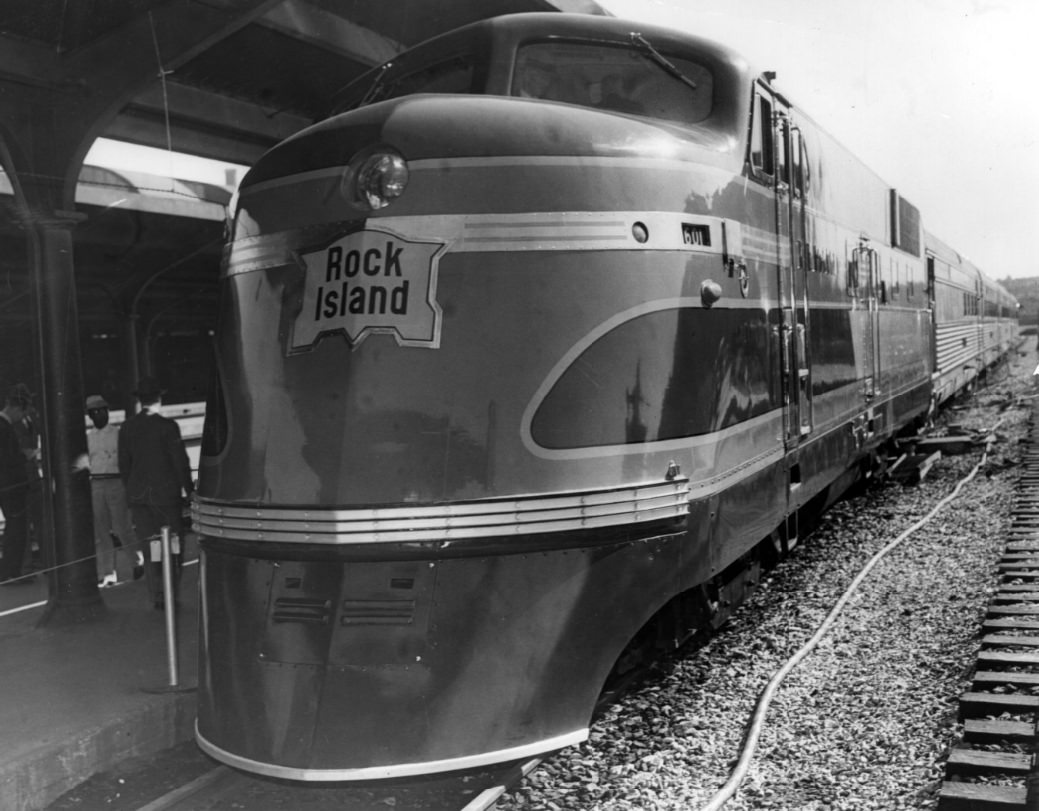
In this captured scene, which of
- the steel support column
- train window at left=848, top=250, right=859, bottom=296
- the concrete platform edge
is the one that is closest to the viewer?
the concrete platform edge

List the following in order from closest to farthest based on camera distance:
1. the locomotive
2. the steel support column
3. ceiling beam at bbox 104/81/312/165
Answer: the locomotive, the steel support column, ceiling beam at bbox 104/81/312/165

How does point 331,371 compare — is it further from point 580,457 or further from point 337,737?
point 337,737

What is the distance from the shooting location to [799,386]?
6.04 metres

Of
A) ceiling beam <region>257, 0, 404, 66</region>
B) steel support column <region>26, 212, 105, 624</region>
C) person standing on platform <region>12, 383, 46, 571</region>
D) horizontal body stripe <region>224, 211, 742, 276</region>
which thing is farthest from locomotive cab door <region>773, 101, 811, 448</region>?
person standing on platform <region>12, 383, 46, 571</region>

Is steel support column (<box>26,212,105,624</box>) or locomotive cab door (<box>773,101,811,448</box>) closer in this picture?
locomotive cab door (<box>773,101,811,448</box>)

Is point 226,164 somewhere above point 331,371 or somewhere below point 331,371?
above

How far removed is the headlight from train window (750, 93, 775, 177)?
2044mm

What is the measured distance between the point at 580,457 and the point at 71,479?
4.26 m

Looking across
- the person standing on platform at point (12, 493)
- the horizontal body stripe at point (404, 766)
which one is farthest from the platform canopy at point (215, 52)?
the horizontal body stripe at point (404, 766)

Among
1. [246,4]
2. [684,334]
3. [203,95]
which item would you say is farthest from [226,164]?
[684,334]

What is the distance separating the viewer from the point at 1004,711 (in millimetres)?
4559

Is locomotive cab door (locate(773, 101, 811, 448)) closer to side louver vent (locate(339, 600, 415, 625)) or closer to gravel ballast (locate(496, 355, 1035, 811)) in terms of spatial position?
gravel ballast (locate(496, 355, 1035, 811))

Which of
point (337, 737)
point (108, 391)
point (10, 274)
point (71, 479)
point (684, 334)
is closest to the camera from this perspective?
point (337, 737)

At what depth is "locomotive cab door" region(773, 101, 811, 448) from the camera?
5.73 meters
